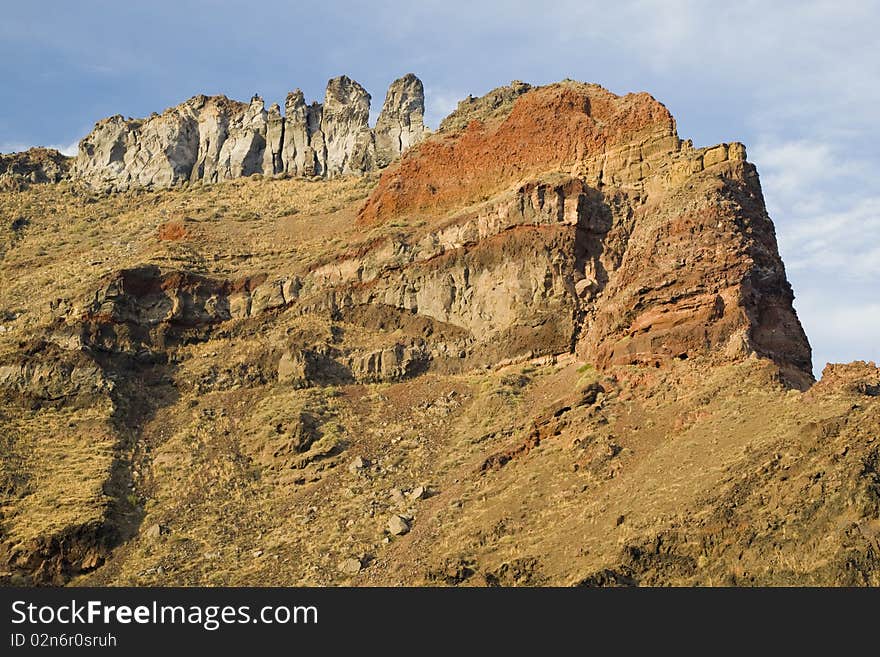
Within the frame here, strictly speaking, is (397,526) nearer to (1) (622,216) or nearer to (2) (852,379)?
(2) (852,379)

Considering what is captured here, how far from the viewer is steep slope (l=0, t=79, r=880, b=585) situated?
1421 inches

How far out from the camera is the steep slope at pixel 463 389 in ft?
118

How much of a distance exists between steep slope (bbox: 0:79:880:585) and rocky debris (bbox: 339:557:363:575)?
0.07m

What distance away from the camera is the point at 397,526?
42.1 meters

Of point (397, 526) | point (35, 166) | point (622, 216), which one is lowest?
point (397, 526)

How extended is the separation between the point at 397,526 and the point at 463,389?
452 inches

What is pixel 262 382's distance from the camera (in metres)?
55.9

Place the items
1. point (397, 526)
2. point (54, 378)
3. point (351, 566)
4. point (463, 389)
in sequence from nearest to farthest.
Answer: point (351, 566)
point (397, 526)
point (463, 389)
point (54, 378)

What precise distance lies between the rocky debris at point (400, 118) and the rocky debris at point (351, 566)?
57.8 metres

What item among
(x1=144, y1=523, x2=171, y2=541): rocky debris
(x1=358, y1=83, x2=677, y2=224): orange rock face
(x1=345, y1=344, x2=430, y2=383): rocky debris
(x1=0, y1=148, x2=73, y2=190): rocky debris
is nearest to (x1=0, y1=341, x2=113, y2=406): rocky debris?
(x1=144, y1=523, x2=171, y2=541): rocky debris

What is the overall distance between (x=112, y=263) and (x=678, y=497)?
134 feet

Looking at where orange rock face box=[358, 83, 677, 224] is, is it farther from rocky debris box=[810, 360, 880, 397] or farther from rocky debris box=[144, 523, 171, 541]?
rocky debris box=[144, 523, 171, 541]

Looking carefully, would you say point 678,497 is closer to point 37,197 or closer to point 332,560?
point 332,560

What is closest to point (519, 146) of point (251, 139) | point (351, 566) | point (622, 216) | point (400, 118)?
point (622, 216)
